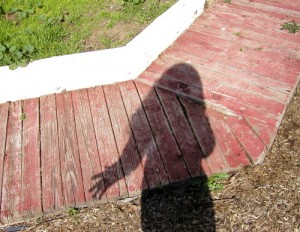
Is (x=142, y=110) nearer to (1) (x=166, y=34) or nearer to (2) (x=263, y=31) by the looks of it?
(1) (x=166, y=34)

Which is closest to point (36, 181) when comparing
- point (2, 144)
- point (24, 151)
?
point (24, 151)

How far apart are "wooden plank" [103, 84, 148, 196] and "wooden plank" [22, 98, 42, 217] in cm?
91

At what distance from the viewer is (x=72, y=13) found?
17.3 ft

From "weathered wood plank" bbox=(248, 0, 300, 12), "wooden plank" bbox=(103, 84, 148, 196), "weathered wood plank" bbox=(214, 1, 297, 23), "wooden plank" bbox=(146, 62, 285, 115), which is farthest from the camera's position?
"weathered wood plank" bbox=(248, 0, 300, 12)

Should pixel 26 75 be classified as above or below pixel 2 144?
above

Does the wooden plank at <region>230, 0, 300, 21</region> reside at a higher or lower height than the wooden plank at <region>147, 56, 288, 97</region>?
higher

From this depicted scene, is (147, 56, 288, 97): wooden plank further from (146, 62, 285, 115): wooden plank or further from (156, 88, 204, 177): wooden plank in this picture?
(156, 88, 204, 177): wooden plank

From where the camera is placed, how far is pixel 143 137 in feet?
12.8

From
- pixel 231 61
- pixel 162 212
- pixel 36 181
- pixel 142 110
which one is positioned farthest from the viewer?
pixel 231 61

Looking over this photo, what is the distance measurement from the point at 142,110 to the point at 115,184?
112cm

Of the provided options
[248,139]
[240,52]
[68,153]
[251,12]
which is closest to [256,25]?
[251,12]

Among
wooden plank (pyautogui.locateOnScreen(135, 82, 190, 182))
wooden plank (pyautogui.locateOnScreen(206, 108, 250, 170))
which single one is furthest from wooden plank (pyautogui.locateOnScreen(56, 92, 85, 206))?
wooden plank (pyautogui.locateOnScreen(206, 108, 250, 170))

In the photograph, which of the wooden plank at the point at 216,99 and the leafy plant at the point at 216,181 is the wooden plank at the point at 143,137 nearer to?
the wooden plank at the point at 216,99

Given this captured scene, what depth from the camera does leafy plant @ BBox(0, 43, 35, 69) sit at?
4266 millimetres
